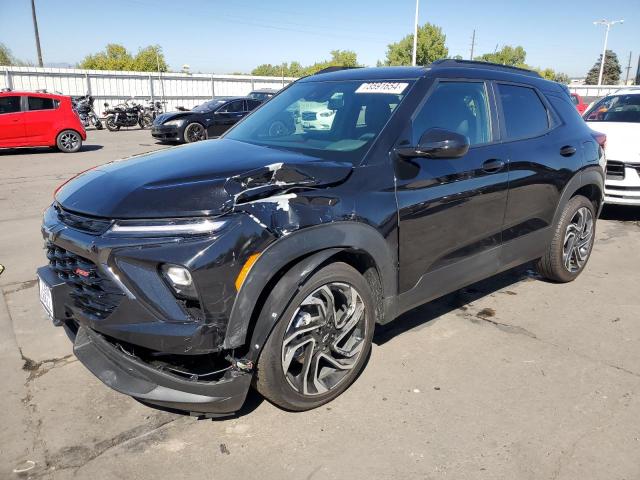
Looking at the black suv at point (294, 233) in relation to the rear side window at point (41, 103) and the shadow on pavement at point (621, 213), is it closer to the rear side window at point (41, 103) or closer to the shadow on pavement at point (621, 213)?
the shadow on pavement at point (621, 213)

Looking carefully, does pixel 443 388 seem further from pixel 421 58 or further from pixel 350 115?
pixel 421 58

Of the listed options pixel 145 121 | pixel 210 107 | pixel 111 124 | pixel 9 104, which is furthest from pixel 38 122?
pixel 145 121

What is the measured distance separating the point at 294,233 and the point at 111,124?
21.9m

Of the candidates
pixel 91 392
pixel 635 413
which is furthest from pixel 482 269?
pixel 91 392

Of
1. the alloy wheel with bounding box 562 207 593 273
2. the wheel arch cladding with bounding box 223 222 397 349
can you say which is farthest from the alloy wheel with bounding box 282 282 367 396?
the alloy wheel with bounding box 562 207 593 273

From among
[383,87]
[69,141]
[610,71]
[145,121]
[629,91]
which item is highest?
[610,71]

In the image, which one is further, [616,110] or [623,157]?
[616,110]

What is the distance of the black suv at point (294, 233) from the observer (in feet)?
7.67

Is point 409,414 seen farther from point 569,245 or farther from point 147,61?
point 147,61

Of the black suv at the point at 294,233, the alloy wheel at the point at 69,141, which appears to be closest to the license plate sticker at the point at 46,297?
the black suv at the point at 294,233

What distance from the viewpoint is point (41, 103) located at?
14.1 m

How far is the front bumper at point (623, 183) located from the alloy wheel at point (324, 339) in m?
5.41

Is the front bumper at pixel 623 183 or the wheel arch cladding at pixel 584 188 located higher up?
the wheel arch cladding at pixel 584 188

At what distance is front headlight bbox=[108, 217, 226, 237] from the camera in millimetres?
2326
